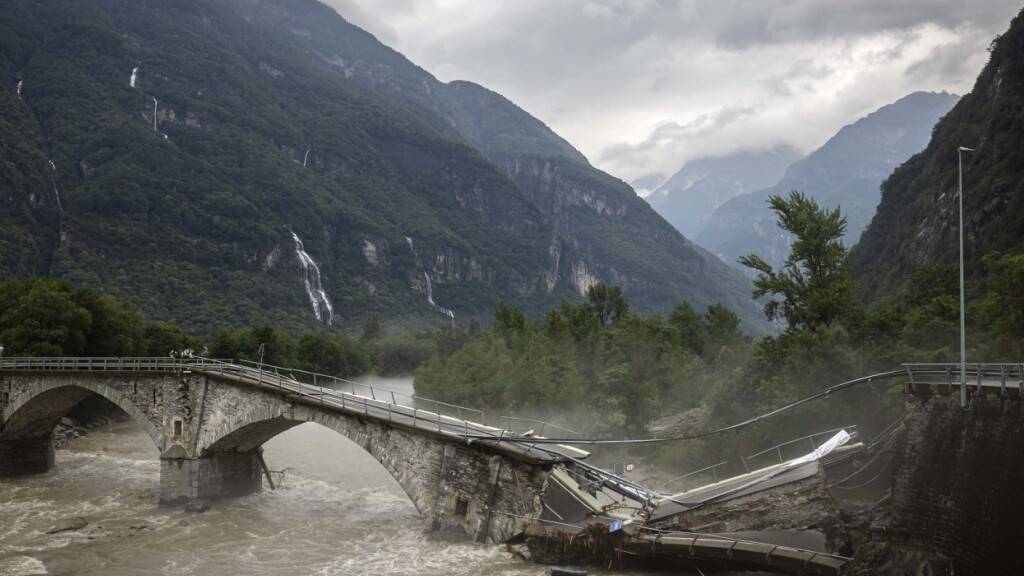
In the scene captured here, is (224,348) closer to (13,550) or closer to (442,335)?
(442,335)

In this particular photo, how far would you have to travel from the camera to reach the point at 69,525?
3139cm

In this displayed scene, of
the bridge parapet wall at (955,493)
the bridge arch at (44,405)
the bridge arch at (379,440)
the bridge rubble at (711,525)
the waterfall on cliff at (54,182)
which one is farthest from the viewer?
the waterfall on cliff at (54,182)

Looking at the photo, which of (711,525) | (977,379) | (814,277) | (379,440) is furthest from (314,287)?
(977,379)

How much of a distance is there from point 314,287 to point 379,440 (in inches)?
6559

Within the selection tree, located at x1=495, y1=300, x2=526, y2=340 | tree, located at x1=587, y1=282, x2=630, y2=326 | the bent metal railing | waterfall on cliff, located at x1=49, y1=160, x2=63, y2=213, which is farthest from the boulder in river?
waterfall on cliff, located at x1=49, y1=160, x2=63, y2=213

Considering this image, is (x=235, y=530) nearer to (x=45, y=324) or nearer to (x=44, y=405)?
(x=44, y=405)

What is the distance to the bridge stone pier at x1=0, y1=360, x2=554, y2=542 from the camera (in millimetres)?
24984

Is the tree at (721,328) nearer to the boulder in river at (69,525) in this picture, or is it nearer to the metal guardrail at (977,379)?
the metal guardrail at (977,379)

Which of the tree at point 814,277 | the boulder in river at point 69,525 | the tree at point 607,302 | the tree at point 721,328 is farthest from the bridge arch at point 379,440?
the tree at point 607,302

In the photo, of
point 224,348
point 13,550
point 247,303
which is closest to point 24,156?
point 247,303

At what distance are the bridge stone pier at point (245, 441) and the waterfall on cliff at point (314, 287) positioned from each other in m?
127

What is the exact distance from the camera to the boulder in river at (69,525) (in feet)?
101

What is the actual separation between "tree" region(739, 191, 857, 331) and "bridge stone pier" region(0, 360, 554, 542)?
71.2 feet

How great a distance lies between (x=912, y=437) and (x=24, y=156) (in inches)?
7235
